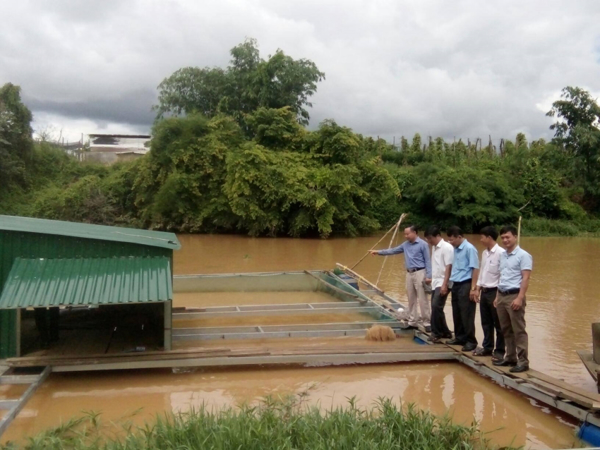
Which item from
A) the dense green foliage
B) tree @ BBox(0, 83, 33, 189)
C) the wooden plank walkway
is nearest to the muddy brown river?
the wooden plank walkway

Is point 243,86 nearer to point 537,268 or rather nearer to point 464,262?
point 537,268

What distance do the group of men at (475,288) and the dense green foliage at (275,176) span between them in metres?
15.2

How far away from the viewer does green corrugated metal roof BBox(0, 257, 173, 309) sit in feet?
19.5

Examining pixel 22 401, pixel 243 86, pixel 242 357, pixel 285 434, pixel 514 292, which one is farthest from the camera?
pixel 243 86

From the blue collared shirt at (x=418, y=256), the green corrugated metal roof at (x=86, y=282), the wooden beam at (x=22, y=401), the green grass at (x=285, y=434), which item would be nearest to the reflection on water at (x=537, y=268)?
the blue collared shirt at (x=418, y=256)

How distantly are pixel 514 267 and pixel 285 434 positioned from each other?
3045 mm

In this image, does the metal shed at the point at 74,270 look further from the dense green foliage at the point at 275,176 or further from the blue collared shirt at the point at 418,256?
the dense green foliage at the point at 275,176

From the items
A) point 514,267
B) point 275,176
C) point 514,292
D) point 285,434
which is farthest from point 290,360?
point 275,176

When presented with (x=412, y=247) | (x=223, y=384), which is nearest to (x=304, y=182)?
(x=412, y=247)

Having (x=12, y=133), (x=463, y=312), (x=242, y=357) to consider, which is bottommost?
(x=242, y=357)

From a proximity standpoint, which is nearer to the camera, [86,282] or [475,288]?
[86,282]

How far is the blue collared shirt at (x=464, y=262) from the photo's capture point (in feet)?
22.2

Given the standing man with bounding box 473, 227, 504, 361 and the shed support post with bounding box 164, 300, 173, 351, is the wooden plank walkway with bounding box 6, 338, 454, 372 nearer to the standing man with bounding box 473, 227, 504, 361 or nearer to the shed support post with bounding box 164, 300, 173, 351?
the shed support post with bounding box 164, 300, 173, 351

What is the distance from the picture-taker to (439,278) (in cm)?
729
